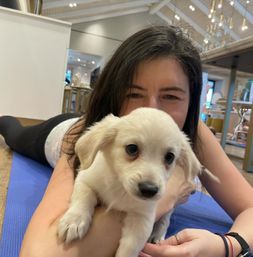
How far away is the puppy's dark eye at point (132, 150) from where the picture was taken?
710 millimetres

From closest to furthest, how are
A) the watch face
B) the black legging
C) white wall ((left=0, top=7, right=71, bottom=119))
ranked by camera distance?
the watch face, the black legging, white wall ((left=0, top=7, right=71, bottom=119))

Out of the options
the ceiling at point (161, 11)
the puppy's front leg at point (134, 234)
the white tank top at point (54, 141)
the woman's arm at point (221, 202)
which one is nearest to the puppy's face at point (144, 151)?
the puppy's front leg at point (134, 234)

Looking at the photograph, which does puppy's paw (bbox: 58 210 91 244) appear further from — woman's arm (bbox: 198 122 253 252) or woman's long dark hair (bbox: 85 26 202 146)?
woman's arm (bbox: 198 122 253 252)

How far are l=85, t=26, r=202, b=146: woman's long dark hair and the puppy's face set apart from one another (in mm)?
316

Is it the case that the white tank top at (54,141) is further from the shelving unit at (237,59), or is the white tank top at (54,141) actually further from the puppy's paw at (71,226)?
the shelving unit at (237,59)

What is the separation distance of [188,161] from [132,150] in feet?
0.53

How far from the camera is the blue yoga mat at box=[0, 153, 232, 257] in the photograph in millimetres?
1032

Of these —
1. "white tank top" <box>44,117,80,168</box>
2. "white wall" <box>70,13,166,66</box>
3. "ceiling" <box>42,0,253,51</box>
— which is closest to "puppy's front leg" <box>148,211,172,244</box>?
"white tank top" <box>44,117,80,168</box>

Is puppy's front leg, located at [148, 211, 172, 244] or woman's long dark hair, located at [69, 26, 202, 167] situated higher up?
woman's long dark hair, located at [69, 26, 202, 167]

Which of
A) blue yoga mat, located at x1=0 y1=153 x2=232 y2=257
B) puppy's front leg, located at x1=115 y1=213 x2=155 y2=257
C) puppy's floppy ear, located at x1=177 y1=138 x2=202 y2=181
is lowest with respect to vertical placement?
blue yoga mat, located at x1=0 y1=153 x2=232 y2=257

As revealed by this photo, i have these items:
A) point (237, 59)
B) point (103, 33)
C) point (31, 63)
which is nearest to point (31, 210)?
point (31, 63)

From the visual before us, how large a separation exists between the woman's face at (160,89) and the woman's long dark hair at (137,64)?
0.9 inches

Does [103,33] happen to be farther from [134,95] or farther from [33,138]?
[134,95]

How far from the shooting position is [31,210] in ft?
4.04
